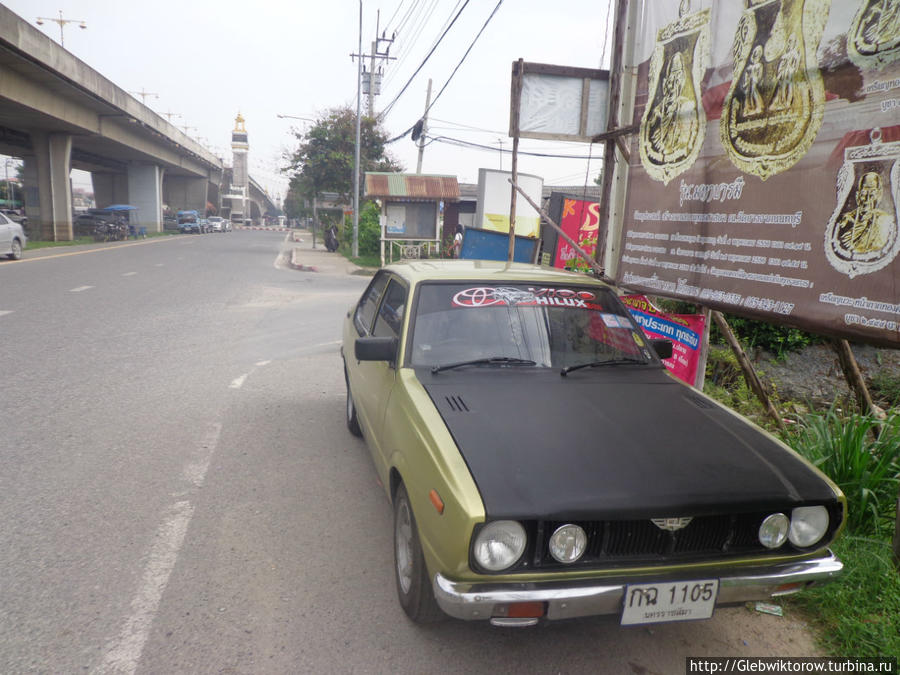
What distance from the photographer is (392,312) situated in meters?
3.95

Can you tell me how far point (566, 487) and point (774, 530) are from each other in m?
0.89

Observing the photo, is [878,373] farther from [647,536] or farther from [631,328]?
[647,536]

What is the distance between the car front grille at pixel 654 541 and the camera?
227 cm

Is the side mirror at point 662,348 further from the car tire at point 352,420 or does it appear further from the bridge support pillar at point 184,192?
the bridge support pillar at point 184,192

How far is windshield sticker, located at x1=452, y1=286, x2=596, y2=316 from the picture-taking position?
362 centimetres

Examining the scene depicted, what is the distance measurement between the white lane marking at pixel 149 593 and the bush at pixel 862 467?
11.6 ft

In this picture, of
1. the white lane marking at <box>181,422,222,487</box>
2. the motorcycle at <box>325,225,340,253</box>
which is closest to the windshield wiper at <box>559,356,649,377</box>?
the white lane marking at <box>181,422,222,487</box>

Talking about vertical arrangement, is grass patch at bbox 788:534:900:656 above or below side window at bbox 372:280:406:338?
below

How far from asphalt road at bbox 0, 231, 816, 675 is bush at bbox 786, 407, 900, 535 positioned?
918mm

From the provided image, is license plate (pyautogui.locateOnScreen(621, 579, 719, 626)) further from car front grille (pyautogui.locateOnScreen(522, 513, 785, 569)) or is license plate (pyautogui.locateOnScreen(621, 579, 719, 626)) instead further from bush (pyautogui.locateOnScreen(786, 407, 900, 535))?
bush (pyautogui.locateOnScreen(786, 407, 900, 535))

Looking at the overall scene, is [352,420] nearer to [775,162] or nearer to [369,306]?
[369,306]

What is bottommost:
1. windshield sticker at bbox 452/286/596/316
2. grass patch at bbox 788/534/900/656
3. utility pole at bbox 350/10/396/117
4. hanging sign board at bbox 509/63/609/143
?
grass patch at bbox 788/534/900/656

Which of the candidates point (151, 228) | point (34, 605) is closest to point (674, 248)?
point (34, 605)

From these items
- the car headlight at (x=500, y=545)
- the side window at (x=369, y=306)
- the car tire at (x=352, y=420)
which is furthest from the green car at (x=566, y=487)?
the car tire at (x=352, y=420)
